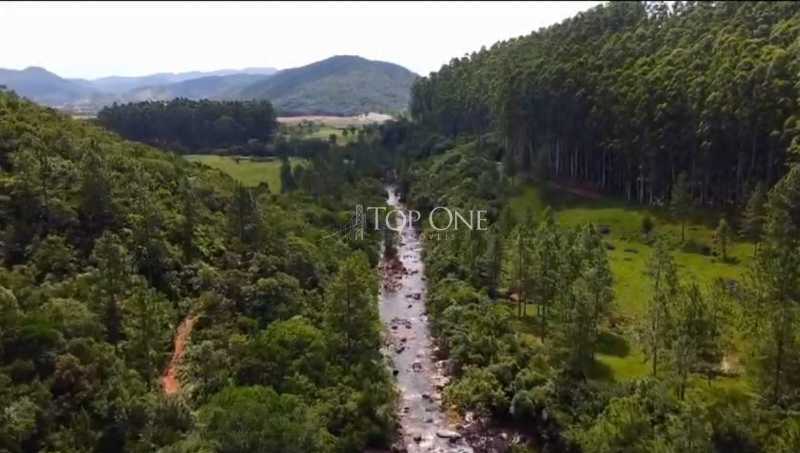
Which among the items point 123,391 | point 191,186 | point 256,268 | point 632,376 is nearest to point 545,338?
point 632,376

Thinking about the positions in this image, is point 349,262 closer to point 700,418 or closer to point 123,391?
point 123,391

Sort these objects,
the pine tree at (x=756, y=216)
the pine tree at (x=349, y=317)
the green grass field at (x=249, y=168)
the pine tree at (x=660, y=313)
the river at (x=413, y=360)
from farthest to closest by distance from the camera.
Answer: the green grass field at (x=249, y=168)
the pine tree at (x=756, y=216)
the pine tree at (x=349, y=317)
the river at (x=413, y=360)
the pine tree at (x=660, y=313)

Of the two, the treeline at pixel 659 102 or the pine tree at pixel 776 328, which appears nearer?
the pine tree at pixel 776 328

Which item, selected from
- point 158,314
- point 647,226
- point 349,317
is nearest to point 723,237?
point 647,226

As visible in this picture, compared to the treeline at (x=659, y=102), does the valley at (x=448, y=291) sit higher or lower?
lower

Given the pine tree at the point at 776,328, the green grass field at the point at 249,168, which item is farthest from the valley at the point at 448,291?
the green grass field at the point at 249,168

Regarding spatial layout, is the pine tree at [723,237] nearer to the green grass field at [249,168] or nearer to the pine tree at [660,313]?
the pine tree at [660,313]

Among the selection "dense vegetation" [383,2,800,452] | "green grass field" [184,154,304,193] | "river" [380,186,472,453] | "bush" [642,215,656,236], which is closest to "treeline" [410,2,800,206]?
"dense vegetation" [383,2,800,452]
